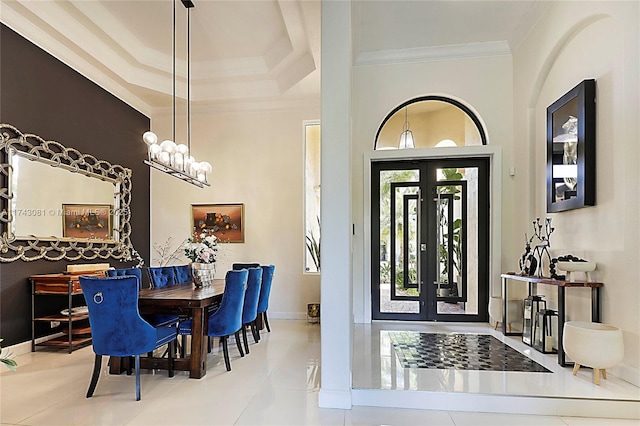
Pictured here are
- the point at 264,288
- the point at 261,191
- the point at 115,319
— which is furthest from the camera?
the point at 261,191

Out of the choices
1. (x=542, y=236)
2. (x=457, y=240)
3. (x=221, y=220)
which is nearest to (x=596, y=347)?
(x=542, y=236)

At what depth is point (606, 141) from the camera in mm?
3229

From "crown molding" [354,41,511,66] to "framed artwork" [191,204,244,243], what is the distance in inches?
119

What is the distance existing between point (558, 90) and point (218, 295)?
4082mm

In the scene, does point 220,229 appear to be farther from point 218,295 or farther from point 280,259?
point 218,295

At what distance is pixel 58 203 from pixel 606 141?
5.86m

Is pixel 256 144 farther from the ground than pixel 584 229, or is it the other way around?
pixel 256 144

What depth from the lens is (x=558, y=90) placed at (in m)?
3.96

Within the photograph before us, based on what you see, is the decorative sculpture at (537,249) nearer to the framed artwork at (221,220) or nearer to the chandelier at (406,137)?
the chandelier at (406,137)

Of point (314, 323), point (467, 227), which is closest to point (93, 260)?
point (314, 323)

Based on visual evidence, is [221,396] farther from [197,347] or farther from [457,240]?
[457,240]

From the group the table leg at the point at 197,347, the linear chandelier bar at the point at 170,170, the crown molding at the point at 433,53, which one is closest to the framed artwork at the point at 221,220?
the linear chandelier bar at the point at 170,170

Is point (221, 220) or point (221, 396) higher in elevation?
point (221, 220)

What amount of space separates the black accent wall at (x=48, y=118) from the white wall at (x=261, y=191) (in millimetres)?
941
